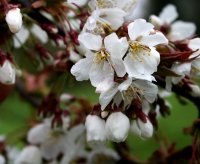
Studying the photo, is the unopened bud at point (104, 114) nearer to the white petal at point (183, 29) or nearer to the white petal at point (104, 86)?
the white petal at point (104, 86)

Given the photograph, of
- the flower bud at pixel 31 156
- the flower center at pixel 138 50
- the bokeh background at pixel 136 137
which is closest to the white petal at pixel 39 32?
the bokeh background at pixel 136 137

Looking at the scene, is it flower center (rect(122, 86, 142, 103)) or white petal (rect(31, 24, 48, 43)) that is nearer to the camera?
flower center (rect(122, 86, 142, 103))

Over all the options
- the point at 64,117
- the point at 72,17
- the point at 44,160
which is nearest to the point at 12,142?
the point at 44,160

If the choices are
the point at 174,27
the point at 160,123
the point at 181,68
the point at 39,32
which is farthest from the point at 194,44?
the point at 160,123

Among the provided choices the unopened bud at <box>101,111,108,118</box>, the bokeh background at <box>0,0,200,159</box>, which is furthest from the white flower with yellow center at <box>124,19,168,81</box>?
the bokeh background at <box>0,0,200,159</box>

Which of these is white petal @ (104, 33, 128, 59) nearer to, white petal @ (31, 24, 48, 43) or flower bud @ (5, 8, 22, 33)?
flower bud @ (5, 8, 22, 33)

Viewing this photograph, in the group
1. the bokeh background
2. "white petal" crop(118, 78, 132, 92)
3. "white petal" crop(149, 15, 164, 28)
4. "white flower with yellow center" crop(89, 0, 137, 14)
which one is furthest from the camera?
the bokeh background

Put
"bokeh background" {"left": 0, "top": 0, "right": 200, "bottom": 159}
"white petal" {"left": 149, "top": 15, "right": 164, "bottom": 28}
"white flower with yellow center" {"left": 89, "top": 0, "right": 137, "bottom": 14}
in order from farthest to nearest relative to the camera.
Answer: "bokeh background" {"left": 0, "top": 0, "right": 200, "bottom": 159} < "white petal" {"left": 149, "top": 15, "right": 164, "bottom": 28} < "white flower with yellow center" {"left": 89, "top": 0, "right": 137, "bottom": 14}
